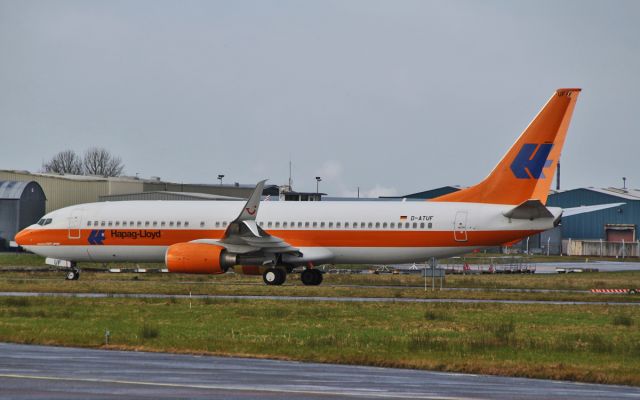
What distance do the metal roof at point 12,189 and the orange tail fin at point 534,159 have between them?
54491 mm

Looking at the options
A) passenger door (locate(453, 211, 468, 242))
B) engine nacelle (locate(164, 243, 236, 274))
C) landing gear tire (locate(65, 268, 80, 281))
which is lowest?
landing gear tire (locate(65, 268, 80, 281))

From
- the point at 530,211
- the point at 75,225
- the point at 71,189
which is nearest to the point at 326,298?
the point at 530,211

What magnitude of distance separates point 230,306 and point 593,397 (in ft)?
66.1

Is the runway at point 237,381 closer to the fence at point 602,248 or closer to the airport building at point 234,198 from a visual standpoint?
the airport building at point 234,198

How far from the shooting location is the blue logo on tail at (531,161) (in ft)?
156

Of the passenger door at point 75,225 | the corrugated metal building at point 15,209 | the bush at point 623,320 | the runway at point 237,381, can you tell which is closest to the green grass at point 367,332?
the bush at point 623,320

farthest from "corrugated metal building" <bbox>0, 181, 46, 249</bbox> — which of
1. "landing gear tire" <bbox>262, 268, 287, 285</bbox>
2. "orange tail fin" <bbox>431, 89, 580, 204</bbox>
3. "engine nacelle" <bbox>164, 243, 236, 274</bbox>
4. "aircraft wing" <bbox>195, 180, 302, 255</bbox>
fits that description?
"orange tail fin" <bbox>431, 89, 580, 204</bbox>

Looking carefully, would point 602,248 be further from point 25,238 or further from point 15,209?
point 25,238

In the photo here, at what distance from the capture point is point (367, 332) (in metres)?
28.0

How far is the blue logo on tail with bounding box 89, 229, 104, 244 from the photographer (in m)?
52.9

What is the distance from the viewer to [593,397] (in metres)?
17.0

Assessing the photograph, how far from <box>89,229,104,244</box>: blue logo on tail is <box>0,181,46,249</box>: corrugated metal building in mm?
41169

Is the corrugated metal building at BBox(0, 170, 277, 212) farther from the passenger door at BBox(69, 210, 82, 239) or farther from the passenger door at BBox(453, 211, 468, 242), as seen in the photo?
the passenger door at BBox(453, 211, 468, 242)

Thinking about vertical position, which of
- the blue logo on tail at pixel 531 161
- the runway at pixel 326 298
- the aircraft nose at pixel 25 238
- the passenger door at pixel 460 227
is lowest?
the runway at pixel 326 298
